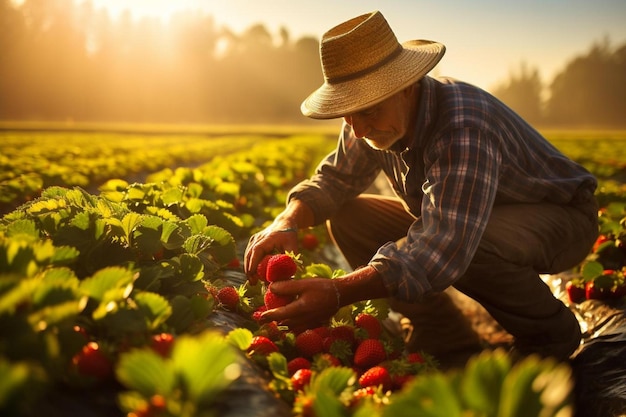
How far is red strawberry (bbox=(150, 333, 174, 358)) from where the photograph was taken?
164 centimetres

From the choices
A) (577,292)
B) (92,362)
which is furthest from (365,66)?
(577,292)

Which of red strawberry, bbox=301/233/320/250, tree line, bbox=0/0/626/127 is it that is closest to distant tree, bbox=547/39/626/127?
tree line, bbox=0/0/626/127

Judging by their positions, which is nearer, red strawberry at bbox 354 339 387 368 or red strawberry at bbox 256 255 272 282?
red strawberry at bbox 354 339 387 368

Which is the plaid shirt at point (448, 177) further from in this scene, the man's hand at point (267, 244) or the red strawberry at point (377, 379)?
the man's hand at point (267, 244)

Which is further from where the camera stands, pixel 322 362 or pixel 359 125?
pixel 359 125

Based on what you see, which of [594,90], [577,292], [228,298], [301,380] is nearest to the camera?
[301,380]

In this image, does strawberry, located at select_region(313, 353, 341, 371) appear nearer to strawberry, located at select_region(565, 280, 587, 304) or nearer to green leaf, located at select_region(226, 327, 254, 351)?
green leaf, located at select_region(226, 327, 254, 351)

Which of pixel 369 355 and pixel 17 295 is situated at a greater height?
pixel 17 295

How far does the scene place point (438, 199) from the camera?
251cm

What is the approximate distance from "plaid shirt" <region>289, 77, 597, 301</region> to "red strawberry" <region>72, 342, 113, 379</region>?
112cm

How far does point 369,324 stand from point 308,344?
1.47ft

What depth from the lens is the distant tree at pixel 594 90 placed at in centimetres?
8556

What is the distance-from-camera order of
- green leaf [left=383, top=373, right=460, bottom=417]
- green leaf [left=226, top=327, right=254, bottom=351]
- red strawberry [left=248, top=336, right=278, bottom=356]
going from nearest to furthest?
1. green leaf [left=383, top=373, right=460, bottom=417]
2. green leaf [left=226, top=327, right=254, bottom=351]
3. red strawberry [left=248, top=336, right=278, bottom=356]

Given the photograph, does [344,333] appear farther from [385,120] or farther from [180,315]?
[385,120]
